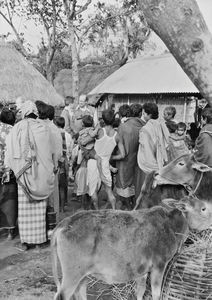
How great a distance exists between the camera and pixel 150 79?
50.6ft

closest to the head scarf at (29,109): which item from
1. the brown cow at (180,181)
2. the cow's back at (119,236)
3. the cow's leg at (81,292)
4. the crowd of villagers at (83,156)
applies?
the crowd of villagers at (83,156)

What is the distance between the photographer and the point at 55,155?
18.1 ft

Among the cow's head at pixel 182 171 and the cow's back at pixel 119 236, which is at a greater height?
the cow's head at pixel 182 171

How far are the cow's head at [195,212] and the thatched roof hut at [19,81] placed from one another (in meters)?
11.1

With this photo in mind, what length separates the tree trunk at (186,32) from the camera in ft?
6.86

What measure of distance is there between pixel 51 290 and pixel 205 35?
3099 millimetres

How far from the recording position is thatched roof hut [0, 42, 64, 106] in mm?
13953

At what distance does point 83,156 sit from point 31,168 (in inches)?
61.2

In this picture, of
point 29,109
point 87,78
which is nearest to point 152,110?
point 29,109

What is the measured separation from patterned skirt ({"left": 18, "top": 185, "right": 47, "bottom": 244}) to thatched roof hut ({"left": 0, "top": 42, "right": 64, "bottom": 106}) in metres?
8.87

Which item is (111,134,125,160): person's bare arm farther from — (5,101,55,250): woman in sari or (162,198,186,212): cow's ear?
(162,198,186,212): cow's ear

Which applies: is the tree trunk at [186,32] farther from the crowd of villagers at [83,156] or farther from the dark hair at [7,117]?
the dark hair at [7,117]

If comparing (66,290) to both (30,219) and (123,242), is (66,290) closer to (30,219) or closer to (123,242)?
(123,242)

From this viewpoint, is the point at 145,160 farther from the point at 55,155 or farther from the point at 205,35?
the point at 205,35
